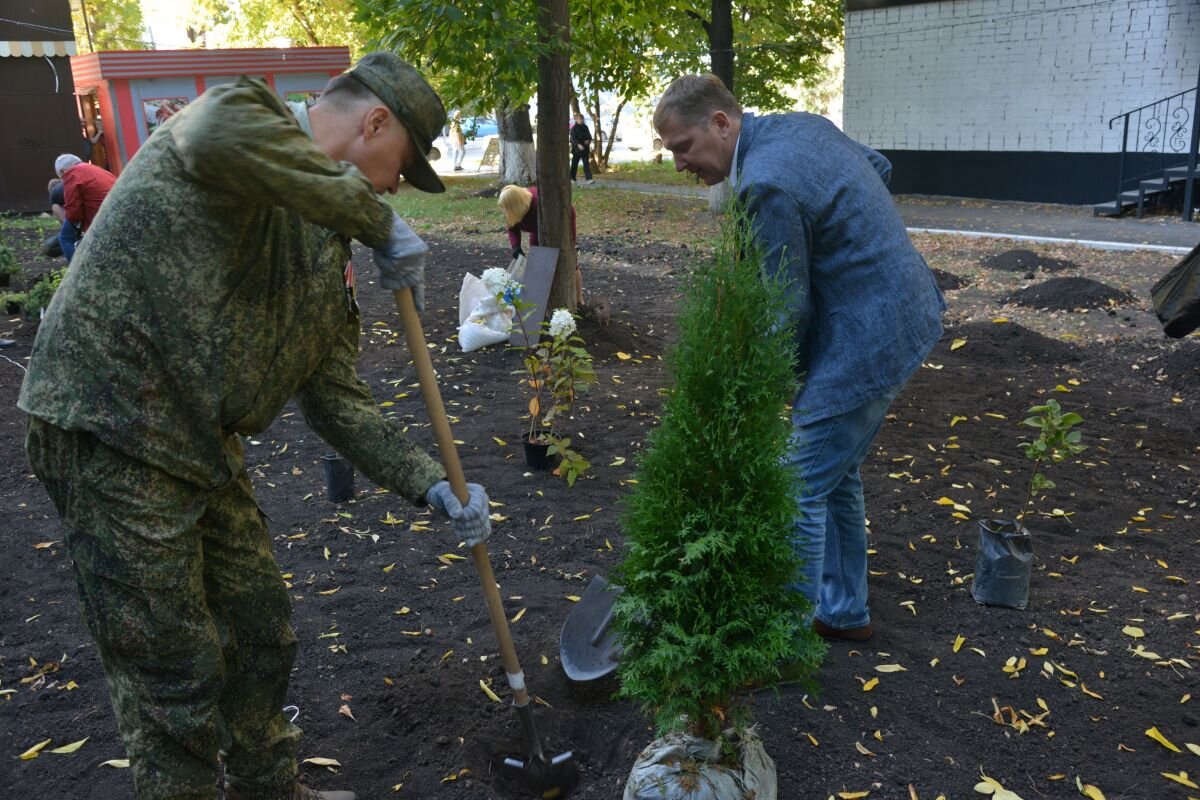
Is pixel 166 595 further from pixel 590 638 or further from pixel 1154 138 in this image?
pixel 1154 138

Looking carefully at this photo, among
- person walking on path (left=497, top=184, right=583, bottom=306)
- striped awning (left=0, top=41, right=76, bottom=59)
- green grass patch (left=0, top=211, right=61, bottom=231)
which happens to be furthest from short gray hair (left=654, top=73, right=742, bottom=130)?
striped awning (left=0, top=41, right=76, bottom=59)

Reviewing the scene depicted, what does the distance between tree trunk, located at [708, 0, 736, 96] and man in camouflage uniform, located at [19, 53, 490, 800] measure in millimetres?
14292

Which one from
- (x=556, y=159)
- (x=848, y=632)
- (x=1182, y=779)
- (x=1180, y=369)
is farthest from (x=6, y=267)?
(x=1182, y=779)

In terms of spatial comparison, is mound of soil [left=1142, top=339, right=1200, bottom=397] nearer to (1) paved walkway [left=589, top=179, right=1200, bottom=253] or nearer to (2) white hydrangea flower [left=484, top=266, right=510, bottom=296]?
(2) white hydrangea flower [left=484, top=266, right=510, bottom=296]

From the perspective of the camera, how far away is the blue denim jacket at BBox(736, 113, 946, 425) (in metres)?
2.79

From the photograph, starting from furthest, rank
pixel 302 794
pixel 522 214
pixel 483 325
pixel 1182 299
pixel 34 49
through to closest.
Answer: pixel 34 49 → pixel 522 214 → pixel 483 325 → pixel 1182 299 → pixel 302 794

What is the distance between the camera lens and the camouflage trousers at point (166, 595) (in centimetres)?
203

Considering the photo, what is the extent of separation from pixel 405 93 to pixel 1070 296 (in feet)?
25.7

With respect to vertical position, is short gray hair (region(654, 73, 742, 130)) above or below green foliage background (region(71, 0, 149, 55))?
below

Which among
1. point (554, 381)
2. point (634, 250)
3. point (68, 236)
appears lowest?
point (634, 250)

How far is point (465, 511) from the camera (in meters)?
2.48

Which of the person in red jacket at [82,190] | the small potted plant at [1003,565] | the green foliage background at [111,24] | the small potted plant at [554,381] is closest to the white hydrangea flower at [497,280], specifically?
the small potted plant at [554,381]

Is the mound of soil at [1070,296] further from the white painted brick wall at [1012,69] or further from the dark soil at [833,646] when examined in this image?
the white painted brick wall at [1012,69]

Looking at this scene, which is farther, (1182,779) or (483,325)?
(483,325)
